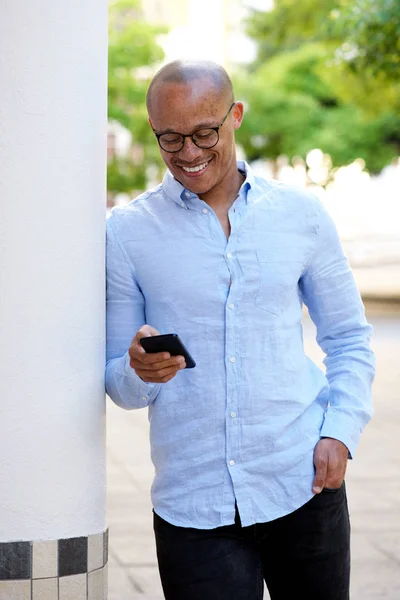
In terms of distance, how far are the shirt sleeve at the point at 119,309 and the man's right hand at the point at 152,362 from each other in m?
0.21

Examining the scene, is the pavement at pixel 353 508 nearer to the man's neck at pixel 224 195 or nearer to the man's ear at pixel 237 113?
the man's neck at pixel 224 195

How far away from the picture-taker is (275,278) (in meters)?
2.59

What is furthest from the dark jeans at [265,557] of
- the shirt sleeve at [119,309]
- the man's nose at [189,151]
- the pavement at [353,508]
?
the pavement at [353,508]

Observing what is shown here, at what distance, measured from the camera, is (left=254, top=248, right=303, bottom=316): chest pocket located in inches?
102

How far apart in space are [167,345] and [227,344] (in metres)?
0.29

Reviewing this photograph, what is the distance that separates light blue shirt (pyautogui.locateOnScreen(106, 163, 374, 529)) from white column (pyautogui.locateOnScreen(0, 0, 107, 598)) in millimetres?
130

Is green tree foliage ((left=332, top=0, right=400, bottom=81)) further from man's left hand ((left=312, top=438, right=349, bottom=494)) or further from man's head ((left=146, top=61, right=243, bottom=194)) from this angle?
man's left hand ((left=312, top=438, right=349, bottom=494))

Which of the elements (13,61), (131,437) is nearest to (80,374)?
(13,61)

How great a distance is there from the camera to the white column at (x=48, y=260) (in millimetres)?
2426

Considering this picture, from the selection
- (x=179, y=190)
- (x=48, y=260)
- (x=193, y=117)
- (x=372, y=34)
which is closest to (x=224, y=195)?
(x=179, y=190)

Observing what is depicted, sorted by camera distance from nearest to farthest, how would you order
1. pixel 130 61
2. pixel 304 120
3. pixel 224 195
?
pixel 224 195
pixel 130 61
pixel 304 120

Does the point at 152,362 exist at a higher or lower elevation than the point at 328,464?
higher

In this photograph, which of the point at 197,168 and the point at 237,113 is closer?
the point at 197,168

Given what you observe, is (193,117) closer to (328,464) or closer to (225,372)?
(225,372)
